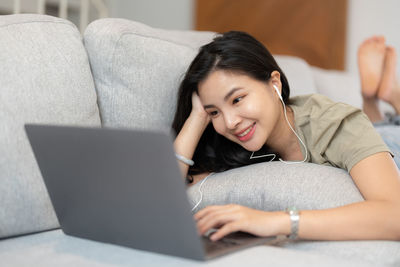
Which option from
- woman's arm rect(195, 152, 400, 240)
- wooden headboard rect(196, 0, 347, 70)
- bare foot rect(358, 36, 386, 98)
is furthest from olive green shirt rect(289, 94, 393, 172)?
wooden headboard rect(196, 0, 347, 70)

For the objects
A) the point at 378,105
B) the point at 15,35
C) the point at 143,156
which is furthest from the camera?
the point at 378,105

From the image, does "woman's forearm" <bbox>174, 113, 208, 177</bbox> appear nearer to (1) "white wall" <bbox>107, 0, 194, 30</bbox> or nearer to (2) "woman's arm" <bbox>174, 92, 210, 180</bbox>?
(2) "woman's arm" <bbox>174, 92, 210, 180</bbox>

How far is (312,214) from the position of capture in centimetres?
103

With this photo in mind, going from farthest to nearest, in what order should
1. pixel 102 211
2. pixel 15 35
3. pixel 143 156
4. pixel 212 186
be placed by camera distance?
pixel 212 186, pixel 15 35, pixel 102 211, pixel 143 156

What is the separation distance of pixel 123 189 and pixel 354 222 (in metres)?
0.49

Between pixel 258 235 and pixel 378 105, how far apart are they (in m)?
1.53

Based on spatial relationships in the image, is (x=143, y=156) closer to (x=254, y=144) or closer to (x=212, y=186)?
(x=212, y=186)

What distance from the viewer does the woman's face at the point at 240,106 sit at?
53.3 inches

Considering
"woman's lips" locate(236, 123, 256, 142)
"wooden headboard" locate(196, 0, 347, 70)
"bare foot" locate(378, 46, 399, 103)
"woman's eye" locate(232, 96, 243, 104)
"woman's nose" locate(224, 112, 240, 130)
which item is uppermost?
"woman's eye" locate(232, 96, 243, 104)

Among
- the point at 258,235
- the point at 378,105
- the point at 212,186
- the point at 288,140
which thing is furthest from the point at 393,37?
the point at 258,235

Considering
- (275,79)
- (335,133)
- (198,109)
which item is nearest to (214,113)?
(198,109)

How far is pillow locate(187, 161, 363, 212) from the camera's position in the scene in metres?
1.13

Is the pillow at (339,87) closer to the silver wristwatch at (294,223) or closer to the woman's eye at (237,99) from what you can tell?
the woman's eye at (237,99)

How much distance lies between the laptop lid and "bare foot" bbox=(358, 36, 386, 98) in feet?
5.38
